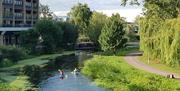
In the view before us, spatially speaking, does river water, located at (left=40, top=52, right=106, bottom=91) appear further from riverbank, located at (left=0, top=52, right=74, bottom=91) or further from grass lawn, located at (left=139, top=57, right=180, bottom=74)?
grass lawn, located at (left=139, top=57, right=180, bottom=74)

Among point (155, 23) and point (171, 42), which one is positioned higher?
point (155, 23)

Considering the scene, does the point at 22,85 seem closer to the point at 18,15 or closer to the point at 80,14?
the point at 18,15

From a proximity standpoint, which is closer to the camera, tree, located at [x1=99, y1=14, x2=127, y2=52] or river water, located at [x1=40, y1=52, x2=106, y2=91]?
river water, located at [x1=40, y1=52, x2=106, y2=91]

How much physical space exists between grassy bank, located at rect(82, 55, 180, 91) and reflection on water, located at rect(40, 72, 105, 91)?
4.79 feet

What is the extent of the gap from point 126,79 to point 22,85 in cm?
1273

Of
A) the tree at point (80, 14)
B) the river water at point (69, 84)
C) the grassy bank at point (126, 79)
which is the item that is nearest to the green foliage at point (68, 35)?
the tree at point (80, 14)

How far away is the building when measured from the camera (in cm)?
11332

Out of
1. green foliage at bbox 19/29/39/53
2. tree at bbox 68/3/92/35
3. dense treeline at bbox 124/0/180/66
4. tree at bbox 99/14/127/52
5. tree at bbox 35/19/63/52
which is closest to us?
dense treeline at bbox 124/0/180/66

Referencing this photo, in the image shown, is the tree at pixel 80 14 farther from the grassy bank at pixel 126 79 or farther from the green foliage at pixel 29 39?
the grassy bank at pixel 126 79

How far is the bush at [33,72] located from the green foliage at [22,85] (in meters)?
1.14

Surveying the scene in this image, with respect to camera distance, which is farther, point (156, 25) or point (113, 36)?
point (113, 36)

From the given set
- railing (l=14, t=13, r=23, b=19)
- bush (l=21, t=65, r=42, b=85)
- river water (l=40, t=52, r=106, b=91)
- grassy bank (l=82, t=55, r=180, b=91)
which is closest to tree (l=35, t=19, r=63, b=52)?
railing (l=14, t=13, r=23, b=19)

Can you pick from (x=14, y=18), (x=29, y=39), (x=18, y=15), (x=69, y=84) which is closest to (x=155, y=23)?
(x=69, y=84)

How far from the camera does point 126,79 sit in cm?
5569
